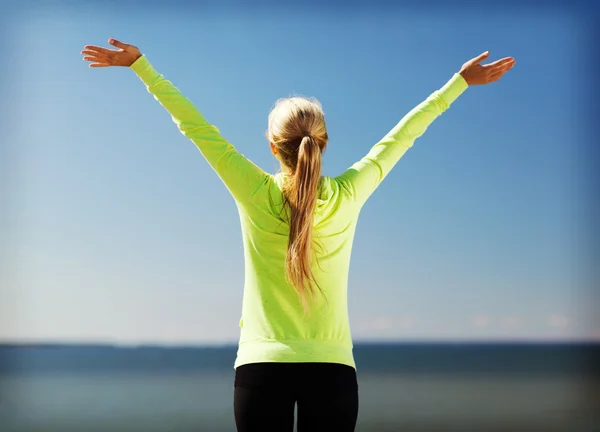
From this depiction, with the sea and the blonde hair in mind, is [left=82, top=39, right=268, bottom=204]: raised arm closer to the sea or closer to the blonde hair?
the blonde hair

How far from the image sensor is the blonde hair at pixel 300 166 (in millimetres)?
1774

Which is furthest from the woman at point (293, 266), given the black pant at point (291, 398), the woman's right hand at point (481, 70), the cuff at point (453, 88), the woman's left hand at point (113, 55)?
the woman's right hand at point (481, 70)

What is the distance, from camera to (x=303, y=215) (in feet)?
5.84

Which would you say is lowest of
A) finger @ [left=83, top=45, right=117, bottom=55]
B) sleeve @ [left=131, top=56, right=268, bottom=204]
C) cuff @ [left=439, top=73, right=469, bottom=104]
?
sleeve @ [left=131, top=56, right=268, bottom=204]

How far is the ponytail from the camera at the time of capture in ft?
5.80

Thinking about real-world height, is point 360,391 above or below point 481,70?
below

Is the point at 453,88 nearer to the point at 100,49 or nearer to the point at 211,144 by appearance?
the point at 211,144

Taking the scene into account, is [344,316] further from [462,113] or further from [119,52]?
[462,113]

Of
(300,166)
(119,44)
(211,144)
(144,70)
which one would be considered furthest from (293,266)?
(119,44)

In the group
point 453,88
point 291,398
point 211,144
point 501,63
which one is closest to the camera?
point 291,398

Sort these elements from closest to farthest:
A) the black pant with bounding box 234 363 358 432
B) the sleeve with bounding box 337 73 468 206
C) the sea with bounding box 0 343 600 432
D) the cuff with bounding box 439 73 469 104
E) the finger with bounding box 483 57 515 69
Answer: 1. the black pant with bounding box 234 363 358 432
2. the sleeve with bounding box 337 73 468 206
3. the cuff with bounding box 439 73 469 104
4. the finger with bounding box 483 57 515 69
5. the sea with bounding box 0 343 600 432

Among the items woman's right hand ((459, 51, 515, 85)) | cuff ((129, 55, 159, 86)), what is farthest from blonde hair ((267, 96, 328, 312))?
woman's right hand ((459, 51, 515, 85))

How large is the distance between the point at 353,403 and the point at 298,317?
23 cm

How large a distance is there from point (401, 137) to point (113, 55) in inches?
31.0
